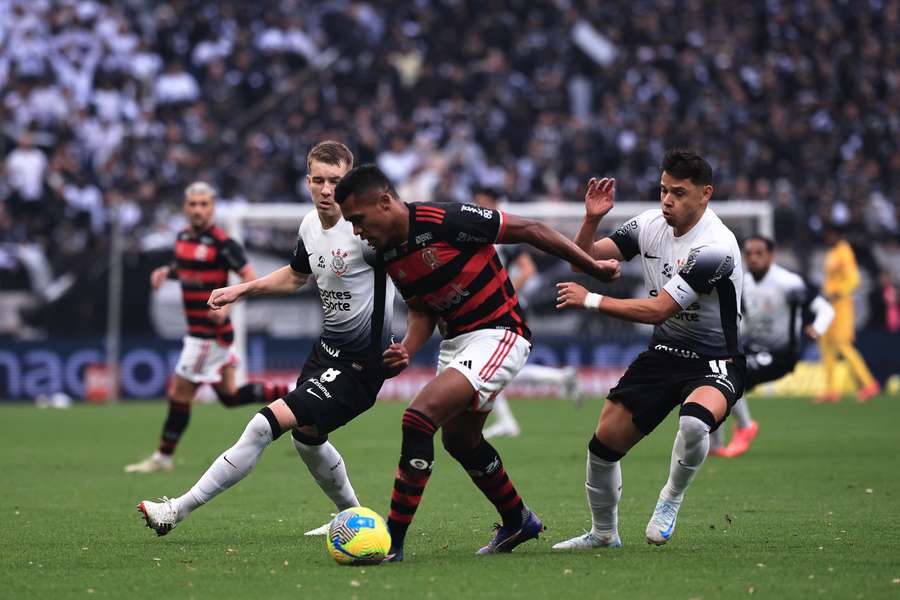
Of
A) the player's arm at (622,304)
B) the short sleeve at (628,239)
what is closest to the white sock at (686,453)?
the player's arm at (622,304)

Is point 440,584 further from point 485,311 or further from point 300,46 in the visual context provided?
point 300,46

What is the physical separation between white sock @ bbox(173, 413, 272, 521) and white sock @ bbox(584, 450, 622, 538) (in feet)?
6.30

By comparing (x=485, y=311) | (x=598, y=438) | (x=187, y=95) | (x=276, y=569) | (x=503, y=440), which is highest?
(x=187, y=95)

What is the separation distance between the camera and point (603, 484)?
809cm

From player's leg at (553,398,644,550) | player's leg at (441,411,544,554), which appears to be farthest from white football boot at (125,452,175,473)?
player's leg at (553,398,644,550)

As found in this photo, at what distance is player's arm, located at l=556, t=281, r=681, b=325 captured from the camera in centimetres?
727

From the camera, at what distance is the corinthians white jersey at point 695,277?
7938 mm

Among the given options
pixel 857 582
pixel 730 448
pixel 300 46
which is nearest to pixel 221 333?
pixel 730 448

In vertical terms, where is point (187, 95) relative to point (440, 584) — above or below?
above

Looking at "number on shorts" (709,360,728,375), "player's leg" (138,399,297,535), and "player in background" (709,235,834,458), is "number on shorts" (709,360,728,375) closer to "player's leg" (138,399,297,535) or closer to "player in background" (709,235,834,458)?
"player's leg" (138,399,297,535)

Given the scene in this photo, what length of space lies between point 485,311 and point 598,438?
1096 mm

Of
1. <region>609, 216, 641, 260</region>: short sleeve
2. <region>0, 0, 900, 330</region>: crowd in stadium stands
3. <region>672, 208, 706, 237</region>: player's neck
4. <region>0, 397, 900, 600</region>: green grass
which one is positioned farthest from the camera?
<region>0, 0, 900, 330</region>: crowd in stadium stands

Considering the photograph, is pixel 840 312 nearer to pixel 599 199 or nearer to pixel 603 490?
pixel 603 490

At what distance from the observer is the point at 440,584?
6.73 metres
